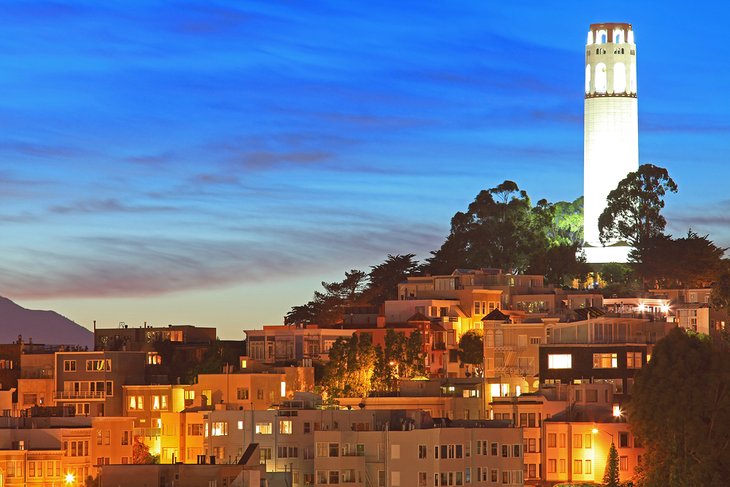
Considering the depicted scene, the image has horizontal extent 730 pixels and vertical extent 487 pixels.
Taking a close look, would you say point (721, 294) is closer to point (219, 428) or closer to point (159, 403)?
point (159, 403)

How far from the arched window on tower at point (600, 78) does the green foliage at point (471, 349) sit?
25.2 meters

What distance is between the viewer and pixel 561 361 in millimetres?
114312

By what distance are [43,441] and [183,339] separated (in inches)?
1255

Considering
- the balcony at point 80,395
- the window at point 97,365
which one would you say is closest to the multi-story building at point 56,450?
the balcony at point 80,395

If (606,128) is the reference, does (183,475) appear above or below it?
below

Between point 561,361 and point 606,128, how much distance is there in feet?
118

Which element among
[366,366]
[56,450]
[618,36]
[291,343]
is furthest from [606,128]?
[56,450]

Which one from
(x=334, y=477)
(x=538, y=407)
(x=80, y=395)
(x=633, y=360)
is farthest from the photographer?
(x=80, y=395)

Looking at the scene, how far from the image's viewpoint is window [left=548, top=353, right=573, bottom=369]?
4488 inches

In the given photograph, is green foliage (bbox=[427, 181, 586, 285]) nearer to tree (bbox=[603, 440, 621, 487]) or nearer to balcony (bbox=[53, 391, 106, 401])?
balcony (bbox=[53, 391, 106, 401])

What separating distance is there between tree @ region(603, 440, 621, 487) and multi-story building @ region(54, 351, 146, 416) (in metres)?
33.3

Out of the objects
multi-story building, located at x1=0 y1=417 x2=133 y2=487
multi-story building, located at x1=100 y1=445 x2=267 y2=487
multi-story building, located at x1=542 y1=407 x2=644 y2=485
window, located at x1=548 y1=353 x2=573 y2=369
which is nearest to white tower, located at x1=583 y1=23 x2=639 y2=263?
window, located at x1=548 y1=353 x2=573 y2=369

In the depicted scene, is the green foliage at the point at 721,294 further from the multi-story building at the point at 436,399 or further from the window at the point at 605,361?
the multi-story building at the point at 436,399

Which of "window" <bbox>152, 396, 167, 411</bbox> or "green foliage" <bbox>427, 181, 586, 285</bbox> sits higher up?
"green foliage" <bbox>427, 181, 586, 285</bbox>
